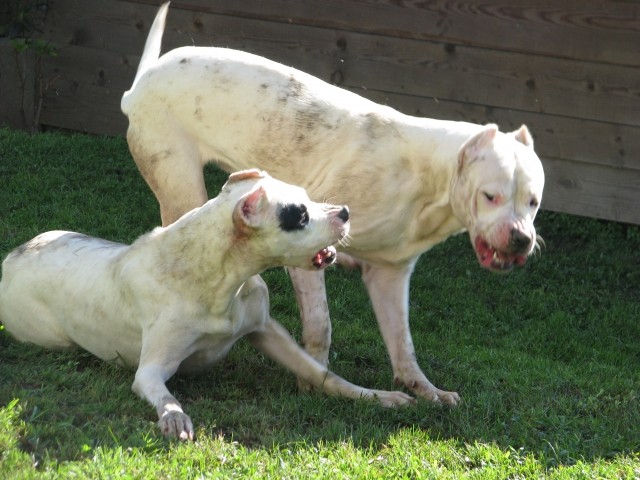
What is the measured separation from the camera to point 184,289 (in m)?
5.19

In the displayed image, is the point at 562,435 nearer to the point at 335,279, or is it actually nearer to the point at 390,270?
the point at 390,270

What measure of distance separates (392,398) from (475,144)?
129 cm

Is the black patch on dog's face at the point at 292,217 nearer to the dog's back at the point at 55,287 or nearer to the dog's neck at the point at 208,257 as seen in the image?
the dog's neck at the point at 208,257

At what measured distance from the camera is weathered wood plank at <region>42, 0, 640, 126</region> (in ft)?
29.0

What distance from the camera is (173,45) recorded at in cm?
1041

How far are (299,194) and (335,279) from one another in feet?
9.44

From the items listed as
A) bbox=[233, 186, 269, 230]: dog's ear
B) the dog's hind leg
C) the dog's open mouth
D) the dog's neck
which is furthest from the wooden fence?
bbox=[233, 186, 269, 230]: dog's ear

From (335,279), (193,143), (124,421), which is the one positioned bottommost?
(335,279)

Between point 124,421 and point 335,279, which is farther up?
point 124,421

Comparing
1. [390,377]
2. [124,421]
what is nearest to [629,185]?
[390,377]

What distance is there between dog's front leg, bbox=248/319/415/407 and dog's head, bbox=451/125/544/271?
0.81 m

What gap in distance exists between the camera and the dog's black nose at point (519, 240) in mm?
5109

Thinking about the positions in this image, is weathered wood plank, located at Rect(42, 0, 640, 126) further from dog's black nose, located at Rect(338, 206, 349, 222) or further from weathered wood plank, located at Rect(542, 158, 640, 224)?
dog's black nose, located at Rect(338, 206, 349, 222)

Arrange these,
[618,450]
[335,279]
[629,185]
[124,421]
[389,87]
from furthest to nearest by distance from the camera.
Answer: [389,87]
[629,185]
[335,279]
[618,450]
[124,421]
